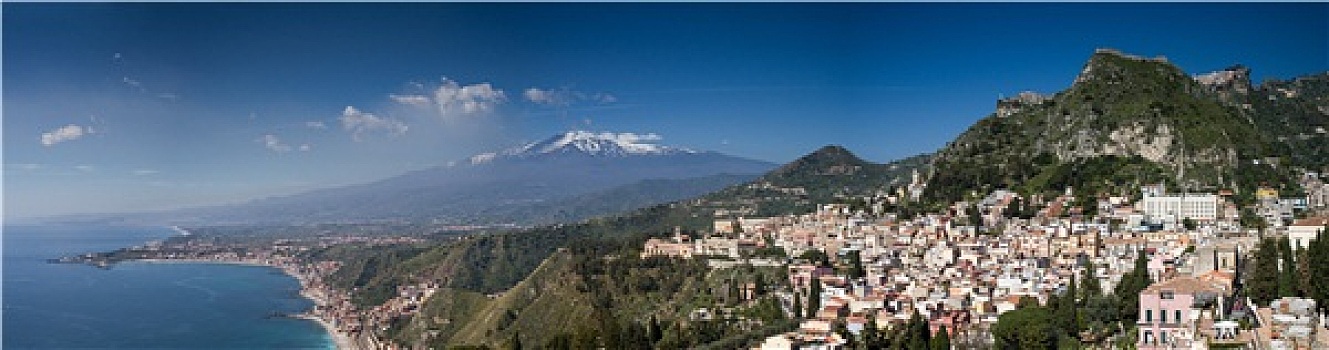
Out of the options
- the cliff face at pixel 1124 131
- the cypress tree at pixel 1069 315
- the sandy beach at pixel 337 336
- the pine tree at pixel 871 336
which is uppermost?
the cliff face at pixel 1124 131

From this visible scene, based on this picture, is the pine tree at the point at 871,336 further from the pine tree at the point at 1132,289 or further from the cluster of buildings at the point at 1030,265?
the pine tree at the point at 1132,289

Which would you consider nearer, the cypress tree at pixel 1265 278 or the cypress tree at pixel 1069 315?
the cypress tree at pixel 1265 278

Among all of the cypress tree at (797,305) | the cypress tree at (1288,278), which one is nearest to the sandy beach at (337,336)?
the cypress tree at (797,305)

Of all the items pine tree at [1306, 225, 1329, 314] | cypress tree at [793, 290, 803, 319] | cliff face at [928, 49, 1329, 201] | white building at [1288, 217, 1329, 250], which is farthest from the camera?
cliff face at [928, 49, 1329, 201]

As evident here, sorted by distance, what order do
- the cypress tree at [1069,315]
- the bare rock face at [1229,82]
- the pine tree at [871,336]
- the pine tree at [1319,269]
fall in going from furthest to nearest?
the bare rock face at [1229,82] → the pine tree at [871,336] → the cypress tree at [1069,315] → the pine tree at [1319,269]

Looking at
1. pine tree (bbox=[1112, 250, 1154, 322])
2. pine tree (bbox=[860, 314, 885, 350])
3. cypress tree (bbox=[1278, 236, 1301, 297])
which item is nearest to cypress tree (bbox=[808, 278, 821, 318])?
pine tree (bbox=[860, 314, 885, 350])

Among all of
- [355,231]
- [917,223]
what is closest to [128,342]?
[917,223]

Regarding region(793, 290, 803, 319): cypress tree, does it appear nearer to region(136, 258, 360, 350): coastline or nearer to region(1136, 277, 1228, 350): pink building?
region(1136, 277, 1228, 350): pink building

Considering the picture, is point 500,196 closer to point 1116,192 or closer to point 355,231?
point 355,231
